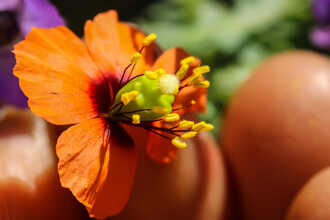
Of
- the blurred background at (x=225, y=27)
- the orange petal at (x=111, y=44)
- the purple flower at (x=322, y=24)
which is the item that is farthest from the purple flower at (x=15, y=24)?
the purple flower at (x=322, y=24)

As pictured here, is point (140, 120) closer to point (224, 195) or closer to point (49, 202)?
point (49, 202)

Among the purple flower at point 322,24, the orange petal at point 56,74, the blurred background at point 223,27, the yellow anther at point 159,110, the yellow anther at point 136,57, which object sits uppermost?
the purple flower at point 322,24

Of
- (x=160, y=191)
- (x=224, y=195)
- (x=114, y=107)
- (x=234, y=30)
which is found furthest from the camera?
(x=234, y=30)

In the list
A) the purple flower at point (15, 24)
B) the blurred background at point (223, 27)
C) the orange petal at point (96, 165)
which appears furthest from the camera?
the blurred background at point (223, 27)

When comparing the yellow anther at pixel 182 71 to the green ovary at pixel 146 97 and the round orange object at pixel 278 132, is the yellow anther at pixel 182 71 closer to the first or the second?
the green ovary at pixel 146 97

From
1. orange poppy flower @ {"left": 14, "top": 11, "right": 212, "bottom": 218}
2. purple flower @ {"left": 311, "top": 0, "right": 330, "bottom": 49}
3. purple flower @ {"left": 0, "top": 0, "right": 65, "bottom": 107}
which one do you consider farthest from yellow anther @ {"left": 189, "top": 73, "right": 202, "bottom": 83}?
purple flower @ {"left": 311, "top": 0, "right": 330, "bottom": 49}

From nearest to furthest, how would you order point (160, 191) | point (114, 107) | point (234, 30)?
point (114, 107)
point (160, 191)
point (234, 30)

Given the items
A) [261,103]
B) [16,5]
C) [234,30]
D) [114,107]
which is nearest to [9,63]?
[16,5]
